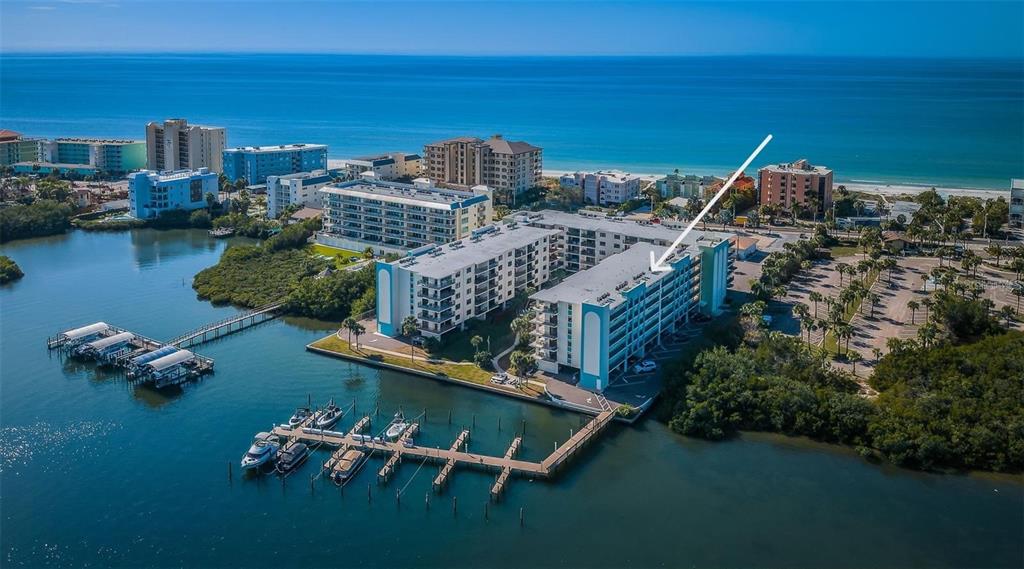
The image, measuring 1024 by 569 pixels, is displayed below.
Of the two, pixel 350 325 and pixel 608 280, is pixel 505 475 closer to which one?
pixel 608 280

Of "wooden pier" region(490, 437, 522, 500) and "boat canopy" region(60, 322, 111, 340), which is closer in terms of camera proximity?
"wooden pier" region(490, 437, 522, 500)

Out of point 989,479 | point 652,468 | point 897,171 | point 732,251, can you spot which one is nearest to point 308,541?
point 652,468

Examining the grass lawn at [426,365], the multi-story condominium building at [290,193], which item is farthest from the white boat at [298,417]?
the multi-story condominium building at [290,193]

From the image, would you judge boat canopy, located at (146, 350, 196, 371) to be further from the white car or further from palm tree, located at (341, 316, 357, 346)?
the white car

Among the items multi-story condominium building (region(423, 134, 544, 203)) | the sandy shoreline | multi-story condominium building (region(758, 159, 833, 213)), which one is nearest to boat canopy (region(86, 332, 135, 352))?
multi-story condominium building (region(423, 134, 544, 203))

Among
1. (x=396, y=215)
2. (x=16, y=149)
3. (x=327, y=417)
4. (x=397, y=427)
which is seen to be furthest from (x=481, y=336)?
(x=16, y=149)

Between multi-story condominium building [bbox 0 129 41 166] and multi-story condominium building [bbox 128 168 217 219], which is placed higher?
multi-story condominium building [bbox 0 129 41 166]
